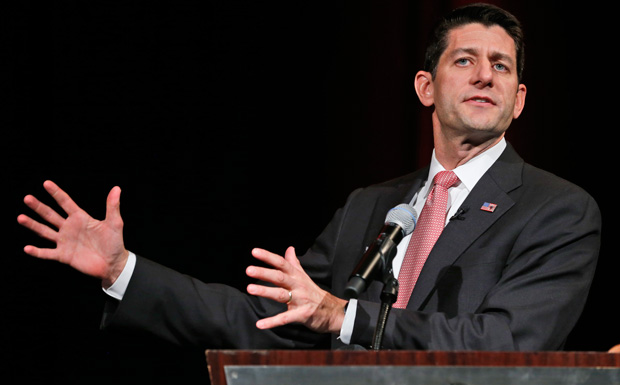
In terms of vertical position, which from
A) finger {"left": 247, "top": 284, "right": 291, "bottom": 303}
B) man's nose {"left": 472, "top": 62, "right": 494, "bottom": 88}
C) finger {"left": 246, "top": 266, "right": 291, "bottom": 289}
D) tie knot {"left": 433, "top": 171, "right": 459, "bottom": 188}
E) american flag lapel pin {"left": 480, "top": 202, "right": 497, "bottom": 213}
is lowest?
finger {"left": 247, "top": 284, "right": 291, "bottom": 303}

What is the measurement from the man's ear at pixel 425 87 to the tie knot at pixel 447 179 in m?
0.39

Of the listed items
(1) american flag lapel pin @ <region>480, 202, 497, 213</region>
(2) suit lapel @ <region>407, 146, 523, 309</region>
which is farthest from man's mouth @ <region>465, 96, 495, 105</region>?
(1) american flag lapel pin @ <region>480, 202, 497, 213</region>

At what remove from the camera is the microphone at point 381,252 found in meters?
1.43

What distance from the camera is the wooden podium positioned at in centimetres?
113

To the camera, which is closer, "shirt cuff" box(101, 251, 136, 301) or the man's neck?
"shirt cuff" box(101, 251, 136, 301)

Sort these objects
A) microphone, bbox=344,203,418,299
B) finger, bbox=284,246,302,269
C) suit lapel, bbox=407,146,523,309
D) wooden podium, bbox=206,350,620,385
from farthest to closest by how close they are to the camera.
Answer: suit lapel, bbox=407,146,523,309 < finger, bbox=284,246,302,269 < microphone, bbox=344,203,418,299 < wooden podium, bbox=206,350,620,385

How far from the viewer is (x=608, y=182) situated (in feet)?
8.96

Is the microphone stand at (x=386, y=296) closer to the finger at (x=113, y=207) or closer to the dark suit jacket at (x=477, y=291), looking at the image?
the dark suit jacket at (x=477, y=291)

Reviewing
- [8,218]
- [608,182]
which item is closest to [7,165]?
[8,218]

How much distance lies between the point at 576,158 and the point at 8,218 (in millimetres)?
2010

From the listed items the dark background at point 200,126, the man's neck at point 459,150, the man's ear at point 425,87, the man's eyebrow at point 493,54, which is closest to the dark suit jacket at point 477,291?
the man's neck at point 459,150

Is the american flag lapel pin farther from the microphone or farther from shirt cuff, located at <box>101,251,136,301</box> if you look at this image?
shirt cuff, located at <box>101,251,136,301</box>

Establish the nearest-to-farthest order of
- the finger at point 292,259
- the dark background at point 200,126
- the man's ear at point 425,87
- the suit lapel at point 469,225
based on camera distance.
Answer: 1. the finger at point 292,259
2. the suit lapel at point 469,225
3. the man's ear at point 425,87
4. the dark background at point 200,126

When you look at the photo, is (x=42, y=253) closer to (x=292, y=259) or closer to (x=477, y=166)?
(x=292, y=259)
